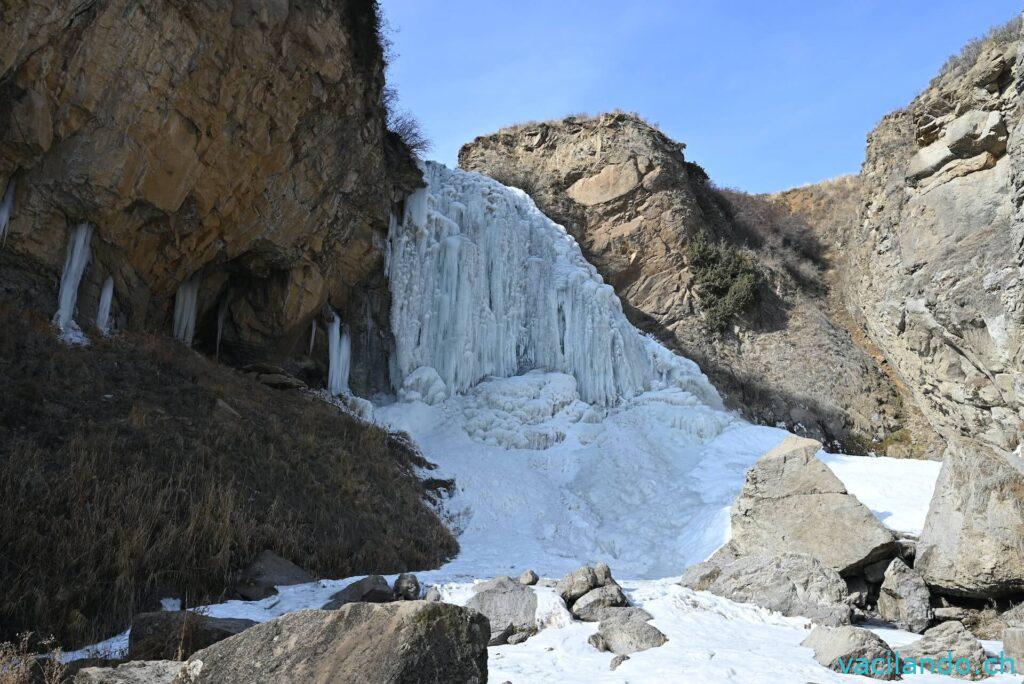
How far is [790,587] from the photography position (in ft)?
22.3

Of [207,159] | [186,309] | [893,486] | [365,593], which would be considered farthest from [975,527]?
[186,309]

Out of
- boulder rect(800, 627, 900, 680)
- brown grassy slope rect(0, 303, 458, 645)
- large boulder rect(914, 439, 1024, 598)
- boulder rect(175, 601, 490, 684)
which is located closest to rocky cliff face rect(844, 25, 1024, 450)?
large boulder rect(914, 439, 1024, 598)

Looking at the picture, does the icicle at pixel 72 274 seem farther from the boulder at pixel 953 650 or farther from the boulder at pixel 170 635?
the boulder at pixel 953 650

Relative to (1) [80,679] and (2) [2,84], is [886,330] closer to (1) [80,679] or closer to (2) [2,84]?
(1) [80,679]

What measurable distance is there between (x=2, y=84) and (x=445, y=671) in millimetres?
10460

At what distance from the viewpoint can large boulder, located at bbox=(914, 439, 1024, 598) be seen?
639 centimetres

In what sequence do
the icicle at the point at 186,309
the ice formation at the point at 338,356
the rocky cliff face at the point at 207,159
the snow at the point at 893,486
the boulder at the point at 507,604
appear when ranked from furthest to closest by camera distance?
the ice formation at the point at 338,356 → the icicle at the point at 186,309 → the rocky cliff face at the point at 207,159 → the snow at the point at 893,486 → the boulder at the point at 507,604

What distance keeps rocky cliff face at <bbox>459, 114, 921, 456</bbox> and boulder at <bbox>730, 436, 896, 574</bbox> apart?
11.8m

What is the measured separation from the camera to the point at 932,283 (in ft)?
34.9

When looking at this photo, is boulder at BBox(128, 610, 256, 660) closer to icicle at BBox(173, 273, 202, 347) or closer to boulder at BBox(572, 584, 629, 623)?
boulder at BBox(572, 584, 629, 623)

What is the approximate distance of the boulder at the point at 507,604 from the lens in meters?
6.02

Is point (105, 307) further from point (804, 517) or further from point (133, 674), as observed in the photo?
point (804, 517)

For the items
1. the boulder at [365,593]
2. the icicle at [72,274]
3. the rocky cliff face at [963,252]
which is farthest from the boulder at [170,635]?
the rocky cliff face at [963,252]

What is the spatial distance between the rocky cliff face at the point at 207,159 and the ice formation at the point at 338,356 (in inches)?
14.5
